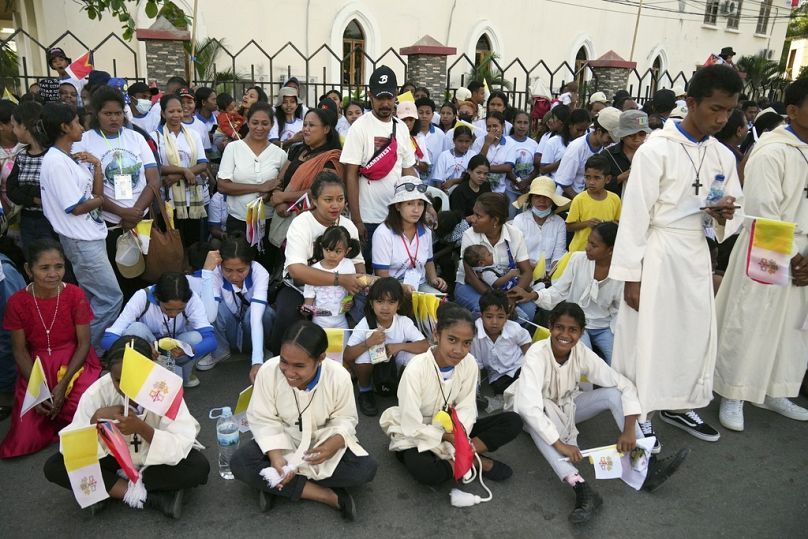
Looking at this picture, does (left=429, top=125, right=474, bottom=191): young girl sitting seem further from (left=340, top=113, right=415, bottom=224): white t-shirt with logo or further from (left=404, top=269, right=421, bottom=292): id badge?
(left=404, top=269, right=421, bottom=292): id badge

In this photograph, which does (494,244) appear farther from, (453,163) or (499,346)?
(453,163)

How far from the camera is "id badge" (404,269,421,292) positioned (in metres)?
4.48

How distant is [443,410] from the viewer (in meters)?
3.23

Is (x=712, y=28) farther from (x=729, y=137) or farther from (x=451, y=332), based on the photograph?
(x=451, y=332)

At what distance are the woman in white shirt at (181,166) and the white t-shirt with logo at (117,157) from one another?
2.39 feet

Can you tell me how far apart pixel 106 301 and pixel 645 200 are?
3.57 metres

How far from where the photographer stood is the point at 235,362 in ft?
15.0

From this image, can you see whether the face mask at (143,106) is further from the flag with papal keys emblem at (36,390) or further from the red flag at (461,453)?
the red flag at (461,453)

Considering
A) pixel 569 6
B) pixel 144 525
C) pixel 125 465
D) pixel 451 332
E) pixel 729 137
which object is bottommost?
pixel 144 525

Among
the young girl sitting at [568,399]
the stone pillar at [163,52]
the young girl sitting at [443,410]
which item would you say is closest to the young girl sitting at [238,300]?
the young girl sitting at [443,410]

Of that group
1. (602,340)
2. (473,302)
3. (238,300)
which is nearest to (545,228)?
(473,302)

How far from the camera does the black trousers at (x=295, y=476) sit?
289 cm

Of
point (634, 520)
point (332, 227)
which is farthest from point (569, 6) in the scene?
point (634, 520)

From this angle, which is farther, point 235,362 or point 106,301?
point 235,362
